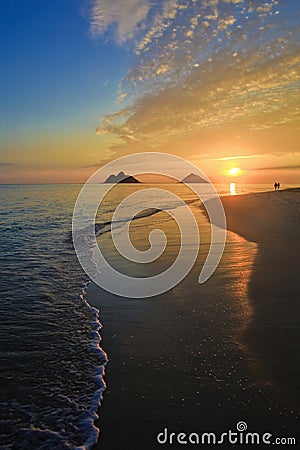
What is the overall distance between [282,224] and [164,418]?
58.7ft

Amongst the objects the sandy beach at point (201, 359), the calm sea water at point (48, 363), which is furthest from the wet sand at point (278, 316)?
the calm sea water at point (48, 363)

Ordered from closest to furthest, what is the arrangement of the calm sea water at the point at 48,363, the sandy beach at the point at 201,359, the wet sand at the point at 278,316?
1. the sandy beach at the point at 201,359
2. the calm sea water at the point at 48,363
3. the wet sand at the point at 278,316

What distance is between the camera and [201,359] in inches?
209

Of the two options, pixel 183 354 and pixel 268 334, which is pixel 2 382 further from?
pixel 268 334

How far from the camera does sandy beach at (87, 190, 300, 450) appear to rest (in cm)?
404

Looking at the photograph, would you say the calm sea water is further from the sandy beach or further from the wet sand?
the wet sand

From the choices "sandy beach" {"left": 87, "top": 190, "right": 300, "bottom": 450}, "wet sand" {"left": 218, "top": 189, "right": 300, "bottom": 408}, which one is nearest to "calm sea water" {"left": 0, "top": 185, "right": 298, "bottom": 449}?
"sandy beach" {"left": 87, "top": 190, "right": 300, "bottom": 450}

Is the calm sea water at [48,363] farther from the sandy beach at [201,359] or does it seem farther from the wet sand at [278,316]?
the wet sand at [278,316]

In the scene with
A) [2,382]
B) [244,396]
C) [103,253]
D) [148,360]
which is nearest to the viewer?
[244,396]

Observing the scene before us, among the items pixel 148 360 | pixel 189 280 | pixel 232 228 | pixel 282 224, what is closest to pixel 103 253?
pixel 189 280

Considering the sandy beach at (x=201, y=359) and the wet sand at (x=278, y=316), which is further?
the wet sand at (x=278, y=316)

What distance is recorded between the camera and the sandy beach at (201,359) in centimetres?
404

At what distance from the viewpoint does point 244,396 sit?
4.40 m

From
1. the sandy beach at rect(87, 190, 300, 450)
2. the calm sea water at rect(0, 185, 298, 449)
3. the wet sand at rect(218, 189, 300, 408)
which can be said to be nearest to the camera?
the sandy beach at rect(87, 190, 300, 450)
